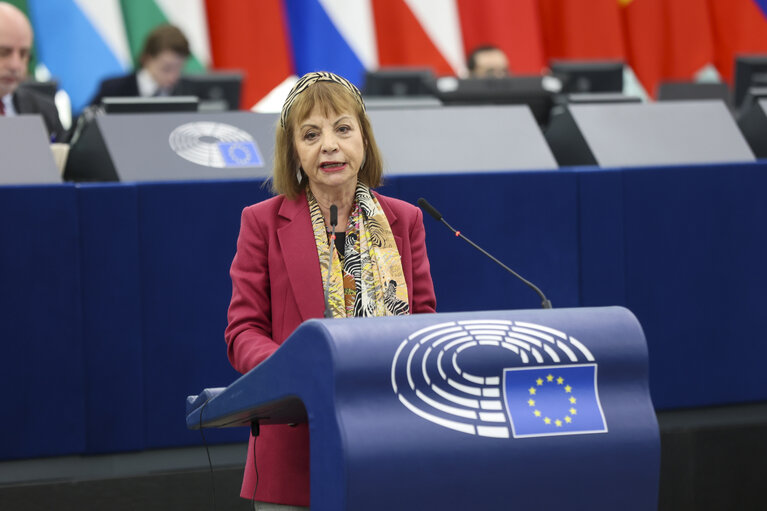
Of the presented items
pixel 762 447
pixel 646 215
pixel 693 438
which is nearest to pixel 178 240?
pixel 646 215

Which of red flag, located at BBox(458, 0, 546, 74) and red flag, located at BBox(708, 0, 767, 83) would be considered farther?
red flag, located at BBox(708, 0, 767, 83)

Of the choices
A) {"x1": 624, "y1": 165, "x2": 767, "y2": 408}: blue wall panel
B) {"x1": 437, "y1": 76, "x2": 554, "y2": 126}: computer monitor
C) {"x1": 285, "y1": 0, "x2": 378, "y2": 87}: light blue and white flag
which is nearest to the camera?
{"x1": 624, "y1": 165, "x2": 767, "y2": 408}: blue wall panel

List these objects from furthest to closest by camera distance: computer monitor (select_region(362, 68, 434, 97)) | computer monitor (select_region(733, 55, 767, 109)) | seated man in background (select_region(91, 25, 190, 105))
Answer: computer monitor (select_region(733, 55, 767, 109)) → computer monitor (select_region(362, 68, 434, 97)) → seated man in background (select_region(91, 25, 190, 105))

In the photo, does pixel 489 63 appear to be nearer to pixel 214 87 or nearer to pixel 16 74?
pixel 214 87

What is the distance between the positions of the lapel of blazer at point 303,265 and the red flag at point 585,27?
7.83m

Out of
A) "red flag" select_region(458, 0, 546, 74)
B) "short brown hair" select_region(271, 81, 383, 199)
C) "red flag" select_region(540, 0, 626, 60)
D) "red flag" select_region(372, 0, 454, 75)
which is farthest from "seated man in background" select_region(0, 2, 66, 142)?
"red flag" select_region(540, 0, 626, 60)

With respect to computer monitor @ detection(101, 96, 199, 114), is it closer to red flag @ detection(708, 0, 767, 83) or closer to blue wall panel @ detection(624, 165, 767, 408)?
blue wall panel @ detection(624, 165, 767, 408)

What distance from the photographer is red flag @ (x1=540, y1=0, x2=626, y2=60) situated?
9508mm

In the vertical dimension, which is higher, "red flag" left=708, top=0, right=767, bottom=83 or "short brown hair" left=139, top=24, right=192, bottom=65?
"red flag" left=708, top=0, right=767, bottom=83

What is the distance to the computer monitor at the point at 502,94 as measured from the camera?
514 cm

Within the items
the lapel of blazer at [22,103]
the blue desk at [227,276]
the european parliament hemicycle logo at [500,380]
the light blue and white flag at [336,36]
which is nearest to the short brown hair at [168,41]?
the lapel of blazer at [22,103]

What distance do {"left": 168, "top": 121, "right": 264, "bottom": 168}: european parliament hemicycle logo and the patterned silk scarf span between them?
4.85ft

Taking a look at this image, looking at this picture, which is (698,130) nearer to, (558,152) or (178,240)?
(558,152)

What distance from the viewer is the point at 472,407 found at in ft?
5.44
